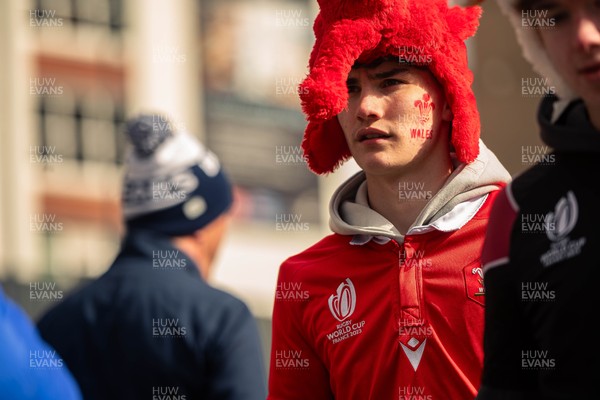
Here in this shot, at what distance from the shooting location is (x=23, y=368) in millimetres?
3705

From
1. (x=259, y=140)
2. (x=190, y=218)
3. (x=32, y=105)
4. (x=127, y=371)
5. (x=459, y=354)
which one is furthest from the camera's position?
(x=259, y=140)

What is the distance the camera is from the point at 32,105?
19906 mm

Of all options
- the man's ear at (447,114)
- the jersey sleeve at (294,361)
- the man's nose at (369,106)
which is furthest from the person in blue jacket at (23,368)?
the man's ear at (447,114)

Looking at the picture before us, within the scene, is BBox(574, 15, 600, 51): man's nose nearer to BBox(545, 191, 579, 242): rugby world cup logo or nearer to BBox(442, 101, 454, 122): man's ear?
BBox(545, 191, 579, 242): rugby world cup logo

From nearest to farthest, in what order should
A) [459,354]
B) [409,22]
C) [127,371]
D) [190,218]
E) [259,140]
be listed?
[459,354] < [409,22] < [127,371] < [190,218] < [259,140]

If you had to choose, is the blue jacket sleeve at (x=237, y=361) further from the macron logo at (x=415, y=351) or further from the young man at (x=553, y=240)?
the young man at (x=553, y=240)

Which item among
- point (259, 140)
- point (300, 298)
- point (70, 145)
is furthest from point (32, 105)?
point (300, 298)

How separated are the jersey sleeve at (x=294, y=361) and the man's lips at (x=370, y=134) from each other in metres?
0.52

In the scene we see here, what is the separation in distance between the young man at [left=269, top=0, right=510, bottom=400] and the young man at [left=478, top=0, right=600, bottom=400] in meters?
1.13

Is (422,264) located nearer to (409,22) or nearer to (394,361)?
(394,361)

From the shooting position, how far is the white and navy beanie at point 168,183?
6.52 metres

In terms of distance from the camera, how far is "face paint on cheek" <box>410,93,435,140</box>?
491 centimetres

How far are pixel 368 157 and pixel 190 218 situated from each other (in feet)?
5.83

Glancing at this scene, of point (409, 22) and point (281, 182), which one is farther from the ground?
point (409, 22)
